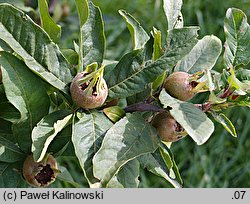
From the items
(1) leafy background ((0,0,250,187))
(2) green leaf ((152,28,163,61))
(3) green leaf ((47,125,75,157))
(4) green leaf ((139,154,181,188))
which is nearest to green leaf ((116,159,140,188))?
(4) green leaf ((139,154,181,188))

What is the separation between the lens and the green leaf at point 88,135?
104 centimetres

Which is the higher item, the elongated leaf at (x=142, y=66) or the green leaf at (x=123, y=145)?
the elongated leaf at (x=142, y=66)

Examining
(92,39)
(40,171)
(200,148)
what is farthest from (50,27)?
(200,148)

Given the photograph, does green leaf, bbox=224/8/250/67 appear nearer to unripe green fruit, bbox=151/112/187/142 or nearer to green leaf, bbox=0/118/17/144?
unripe green fruit, bbox=151/112/187/142

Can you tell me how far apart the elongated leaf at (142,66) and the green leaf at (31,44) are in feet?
0.42

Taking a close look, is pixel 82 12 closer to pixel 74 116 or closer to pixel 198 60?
pixel 74 116

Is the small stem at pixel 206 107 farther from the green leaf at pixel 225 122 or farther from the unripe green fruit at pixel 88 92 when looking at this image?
the unripe green fruit at pixel 88 92

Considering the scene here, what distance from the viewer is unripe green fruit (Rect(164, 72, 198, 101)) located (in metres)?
1.13

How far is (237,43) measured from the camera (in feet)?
4.14

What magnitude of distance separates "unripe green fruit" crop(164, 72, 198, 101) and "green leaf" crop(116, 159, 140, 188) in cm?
20

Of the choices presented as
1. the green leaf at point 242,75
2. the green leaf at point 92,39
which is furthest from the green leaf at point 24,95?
the green leaf at point 242,75

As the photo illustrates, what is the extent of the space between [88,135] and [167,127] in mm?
195
